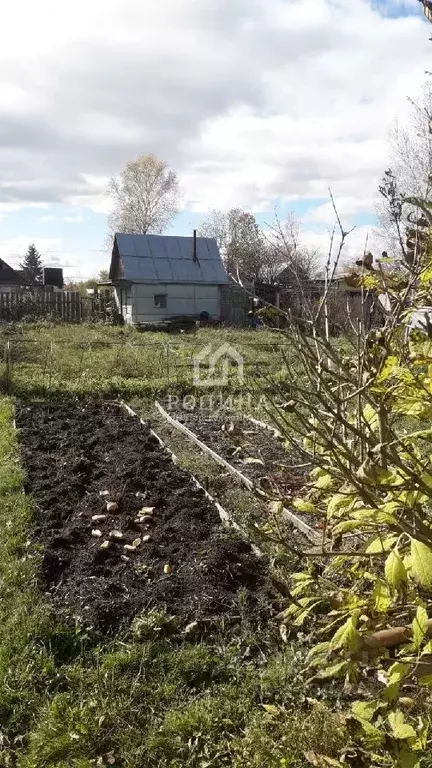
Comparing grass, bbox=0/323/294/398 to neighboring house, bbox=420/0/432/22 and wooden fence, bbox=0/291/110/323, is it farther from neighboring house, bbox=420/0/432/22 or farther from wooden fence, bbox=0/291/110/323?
wooden fence, bbox=0/291/110/323

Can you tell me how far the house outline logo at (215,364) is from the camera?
1182 centimetres

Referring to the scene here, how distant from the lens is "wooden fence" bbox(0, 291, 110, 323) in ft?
82.4

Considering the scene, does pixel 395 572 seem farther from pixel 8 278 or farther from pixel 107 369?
pixel 8 278

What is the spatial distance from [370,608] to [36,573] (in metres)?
3.04

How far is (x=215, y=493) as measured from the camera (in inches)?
221

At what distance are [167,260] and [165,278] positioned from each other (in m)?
1.22

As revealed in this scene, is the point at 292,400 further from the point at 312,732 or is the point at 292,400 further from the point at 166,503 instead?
the point at 166,503

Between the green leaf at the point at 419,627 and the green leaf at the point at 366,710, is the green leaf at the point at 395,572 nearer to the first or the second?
the green leaf at the point at 419,627

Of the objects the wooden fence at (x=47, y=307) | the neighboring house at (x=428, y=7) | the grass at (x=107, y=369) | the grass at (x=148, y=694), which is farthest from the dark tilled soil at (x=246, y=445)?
the wooden fence at (x=47, y=307)

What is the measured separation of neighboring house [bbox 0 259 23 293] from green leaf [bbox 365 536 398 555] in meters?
44.8

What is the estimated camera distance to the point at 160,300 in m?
26.3

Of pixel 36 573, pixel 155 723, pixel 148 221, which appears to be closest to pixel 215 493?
pixel 36 573

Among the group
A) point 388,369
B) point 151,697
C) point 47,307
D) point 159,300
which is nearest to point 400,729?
point 388,369

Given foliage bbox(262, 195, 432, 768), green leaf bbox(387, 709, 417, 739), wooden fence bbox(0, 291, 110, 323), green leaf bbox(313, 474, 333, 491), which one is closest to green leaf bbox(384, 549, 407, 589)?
foliage bbox(262, 195, 432, 768)
